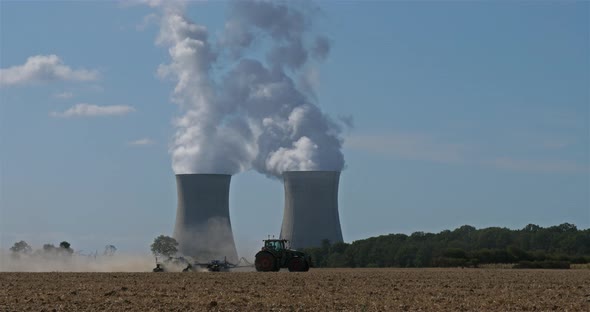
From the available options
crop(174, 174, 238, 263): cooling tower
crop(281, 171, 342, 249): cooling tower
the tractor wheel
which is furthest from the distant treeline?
the tractor wheel

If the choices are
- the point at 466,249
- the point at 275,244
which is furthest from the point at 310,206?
the point at 275,244

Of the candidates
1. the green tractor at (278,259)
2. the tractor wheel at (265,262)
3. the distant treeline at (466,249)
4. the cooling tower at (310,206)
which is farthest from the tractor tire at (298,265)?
the distant treeline at (466,249)

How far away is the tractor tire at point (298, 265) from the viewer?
42.6 m

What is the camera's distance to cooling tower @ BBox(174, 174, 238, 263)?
65.2 m

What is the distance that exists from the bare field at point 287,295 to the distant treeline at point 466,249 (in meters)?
32.7

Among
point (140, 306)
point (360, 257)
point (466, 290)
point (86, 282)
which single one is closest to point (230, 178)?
point (360, 257)

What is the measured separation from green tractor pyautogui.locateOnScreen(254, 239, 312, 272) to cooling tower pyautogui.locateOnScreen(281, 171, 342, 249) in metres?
21.5

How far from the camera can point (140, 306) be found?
21484mm

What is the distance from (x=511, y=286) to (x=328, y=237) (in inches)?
1497

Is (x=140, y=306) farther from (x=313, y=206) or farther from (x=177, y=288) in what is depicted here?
(x=313, y=206)

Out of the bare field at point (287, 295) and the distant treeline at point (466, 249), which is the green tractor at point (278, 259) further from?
the distant treeline at point (466, 249)

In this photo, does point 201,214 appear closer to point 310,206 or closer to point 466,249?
point 310,206

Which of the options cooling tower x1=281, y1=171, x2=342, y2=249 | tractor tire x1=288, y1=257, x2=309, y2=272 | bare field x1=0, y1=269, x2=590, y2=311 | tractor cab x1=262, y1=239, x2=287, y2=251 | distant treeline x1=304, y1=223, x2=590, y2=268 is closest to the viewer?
bare field x1=0, y1=269, x2=590, y2=311

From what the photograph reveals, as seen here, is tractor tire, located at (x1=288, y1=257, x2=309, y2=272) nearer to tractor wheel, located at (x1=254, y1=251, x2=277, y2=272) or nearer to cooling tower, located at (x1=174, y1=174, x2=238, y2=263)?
tractor wheel, located at (x1=254, y1=251, x2=277, y2=272)
